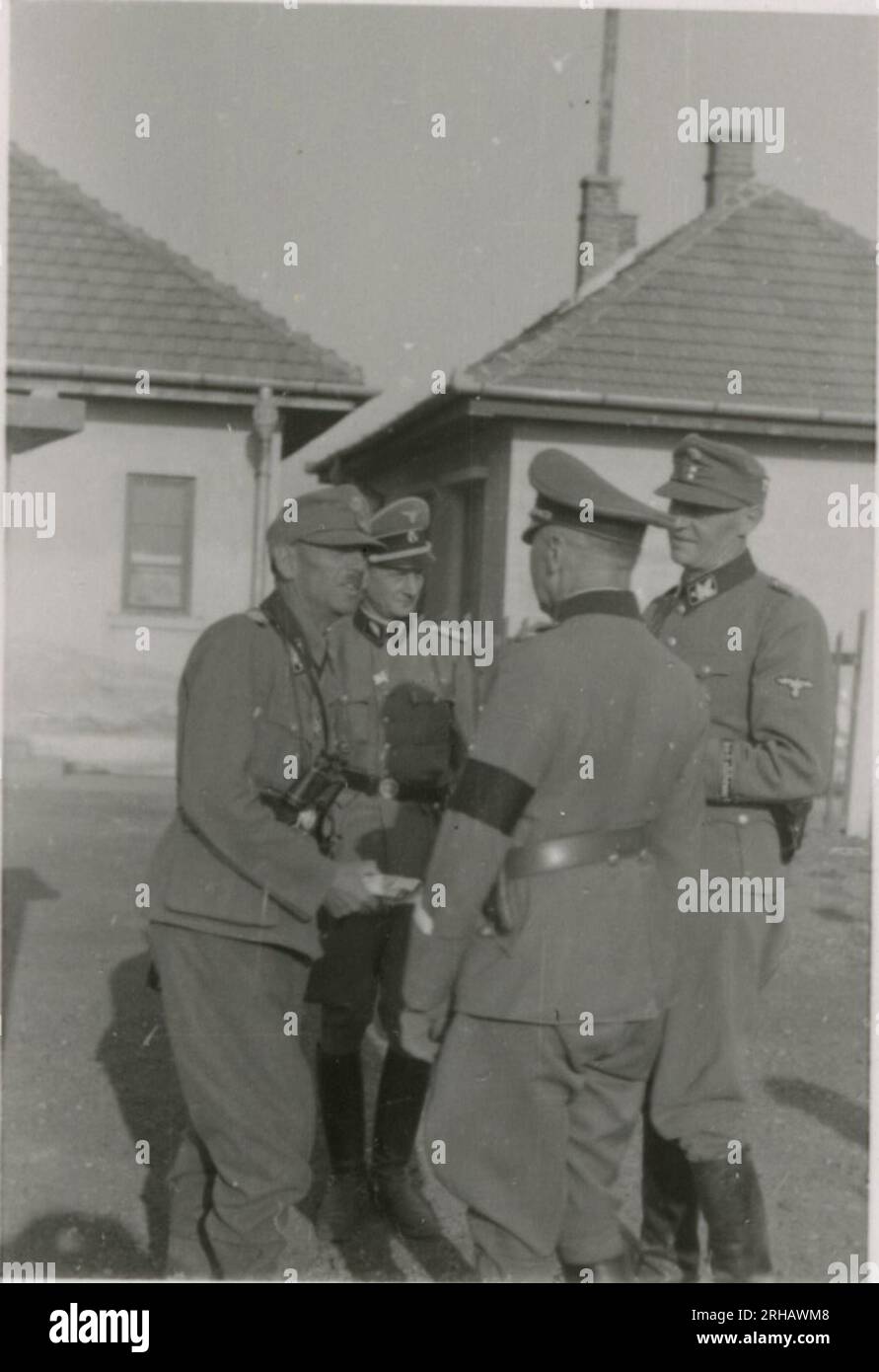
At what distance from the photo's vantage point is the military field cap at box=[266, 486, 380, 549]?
3490 millimetres

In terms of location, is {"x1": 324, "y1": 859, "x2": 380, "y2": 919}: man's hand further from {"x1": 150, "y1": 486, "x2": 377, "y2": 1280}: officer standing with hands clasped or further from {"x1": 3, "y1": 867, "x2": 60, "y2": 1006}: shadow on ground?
Answer: {"x1": 3, "y1": 867, "x2": 60, "y2": 1006}: shadow on ground

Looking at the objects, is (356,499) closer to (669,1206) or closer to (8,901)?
(669,1206)

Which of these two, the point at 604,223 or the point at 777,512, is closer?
the point at 777,512

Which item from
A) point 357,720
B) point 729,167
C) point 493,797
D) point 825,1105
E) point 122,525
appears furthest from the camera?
point 729,167

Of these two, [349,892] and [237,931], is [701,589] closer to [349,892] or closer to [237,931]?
[349,892]

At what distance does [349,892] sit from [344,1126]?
132 centimetres

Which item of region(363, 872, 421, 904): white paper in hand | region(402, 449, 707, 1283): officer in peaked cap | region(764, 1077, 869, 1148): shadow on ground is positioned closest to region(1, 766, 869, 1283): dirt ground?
region(764, 1077, 869, 1148): shadow on ground

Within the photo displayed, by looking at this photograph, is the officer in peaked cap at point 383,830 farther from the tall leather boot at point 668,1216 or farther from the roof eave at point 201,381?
the roof eave at point 201,381

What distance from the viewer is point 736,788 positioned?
3742mm

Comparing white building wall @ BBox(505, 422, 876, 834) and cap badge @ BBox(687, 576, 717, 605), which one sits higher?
white building wall @ BBox(505, 422, 876, 834)

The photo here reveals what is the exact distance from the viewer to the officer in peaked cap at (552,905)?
2957 millimetres

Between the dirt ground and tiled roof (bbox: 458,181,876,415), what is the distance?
490 centimetres

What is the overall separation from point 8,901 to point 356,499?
4.88m

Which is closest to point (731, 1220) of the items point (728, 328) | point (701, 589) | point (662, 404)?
point (701, 589)
